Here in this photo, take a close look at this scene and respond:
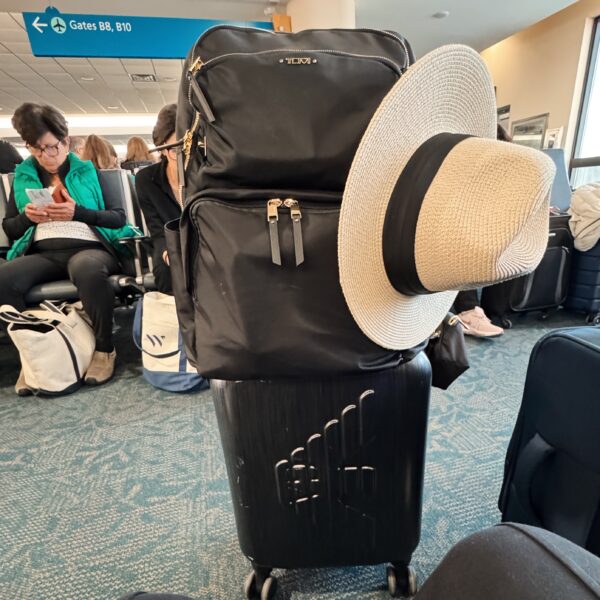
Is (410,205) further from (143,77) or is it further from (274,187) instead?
(143,77)

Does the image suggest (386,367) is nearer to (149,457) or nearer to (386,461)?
(386,461)

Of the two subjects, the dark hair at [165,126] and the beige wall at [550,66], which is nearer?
the dark hair at [165,126]

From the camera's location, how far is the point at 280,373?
556 millimetres

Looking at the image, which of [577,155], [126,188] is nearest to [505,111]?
[577,155]

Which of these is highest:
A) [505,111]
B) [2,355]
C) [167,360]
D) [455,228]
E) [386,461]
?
[505,111]

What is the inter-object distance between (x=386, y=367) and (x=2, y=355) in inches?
92.9

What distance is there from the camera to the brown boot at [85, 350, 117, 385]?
1.73 meters

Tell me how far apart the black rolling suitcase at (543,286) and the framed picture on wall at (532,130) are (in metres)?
2.69

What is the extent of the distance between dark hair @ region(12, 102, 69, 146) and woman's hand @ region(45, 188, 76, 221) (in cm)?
25

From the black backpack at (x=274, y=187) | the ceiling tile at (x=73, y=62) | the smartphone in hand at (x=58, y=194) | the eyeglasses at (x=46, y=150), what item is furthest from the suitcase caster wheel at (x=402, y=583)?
the ceiling tile at (x=73, y=62)

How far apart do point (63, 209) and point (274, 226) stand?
1.64 m

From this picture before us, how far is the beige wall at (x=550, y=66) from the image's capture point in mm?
3807

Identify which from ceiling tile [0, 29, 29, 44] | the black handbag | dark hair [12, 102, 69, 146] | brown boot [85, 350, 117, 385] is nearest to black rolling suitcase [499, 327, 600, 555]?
the black handbag

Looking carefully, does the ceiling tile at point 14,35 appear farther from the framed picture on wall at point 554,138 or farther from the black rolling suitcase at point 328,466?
the framed picture on wall at point 554,138
